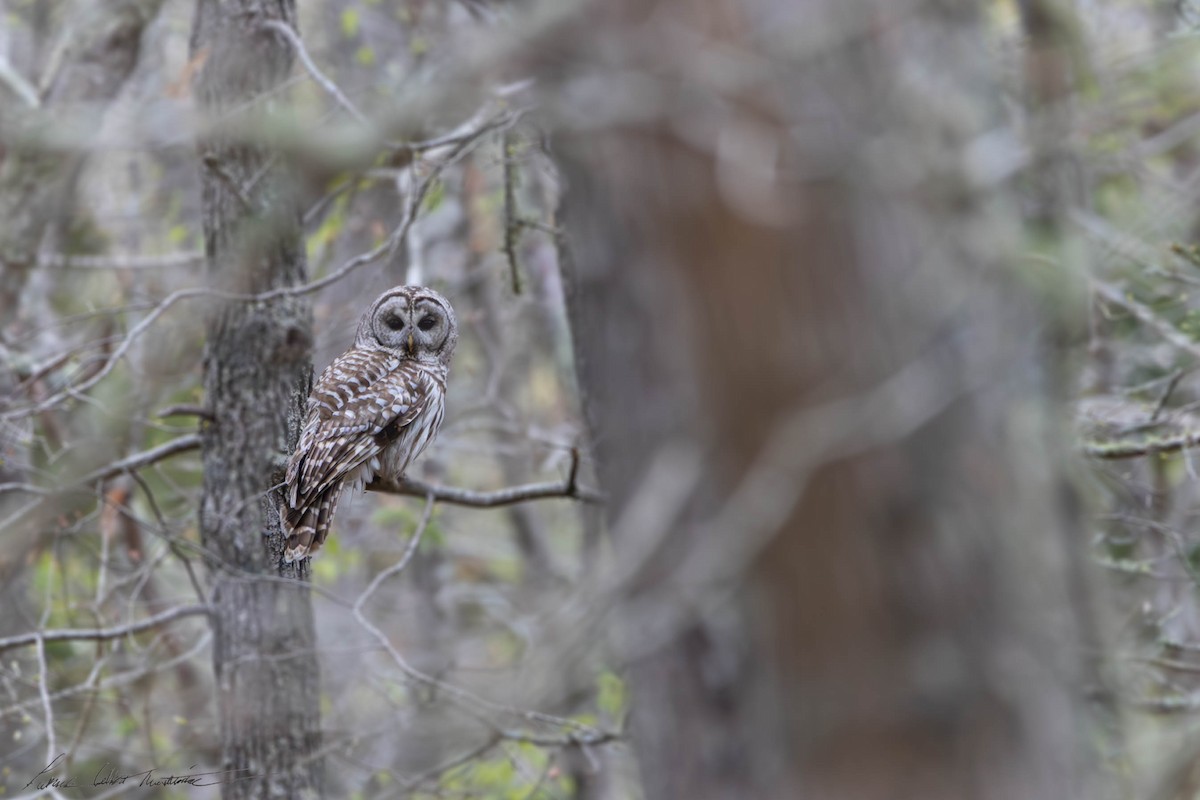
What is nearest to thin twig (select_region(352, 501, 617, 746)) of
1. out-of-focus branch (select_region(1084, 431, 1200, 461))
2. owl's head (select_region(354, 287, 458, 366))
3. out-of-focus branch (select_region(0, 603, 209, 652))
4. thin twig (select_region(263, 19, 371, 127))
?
out-of-focus branch (select_region(0, 603, 209, 652))

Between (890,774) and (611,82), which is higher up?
(611,82)

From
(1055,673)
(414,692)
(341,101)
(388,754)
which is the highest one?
(341,101)

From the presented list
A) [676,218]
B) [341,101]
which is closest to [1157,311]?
[341,101]

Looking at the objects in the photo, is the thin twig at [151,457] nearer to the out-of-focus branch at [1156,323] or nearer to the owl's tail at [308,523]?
the owl's tail at [308,523]

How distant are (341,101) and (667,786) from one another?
119 inches

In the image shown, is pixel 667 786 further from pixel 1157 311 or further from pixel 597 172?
pixel 1157 311

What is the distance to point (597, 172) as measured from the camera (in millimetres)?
2104

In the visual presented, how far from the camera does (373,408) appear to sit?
8.23 feet

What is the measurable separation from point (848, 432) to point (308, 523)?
1.03 m

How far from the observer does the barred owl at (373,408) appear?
2.25 meters

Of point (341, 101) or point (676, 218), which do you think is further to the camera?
point (341, 101)

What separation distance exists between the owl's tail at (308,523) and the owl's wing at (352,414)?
0.02 meters

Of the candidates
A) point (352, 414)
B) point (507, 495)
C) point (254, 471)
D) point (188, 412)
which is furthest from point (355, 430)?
point (507, 495)

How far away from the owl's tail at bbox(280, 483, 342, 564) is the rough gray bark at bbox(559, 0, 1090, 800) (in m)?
0.62
